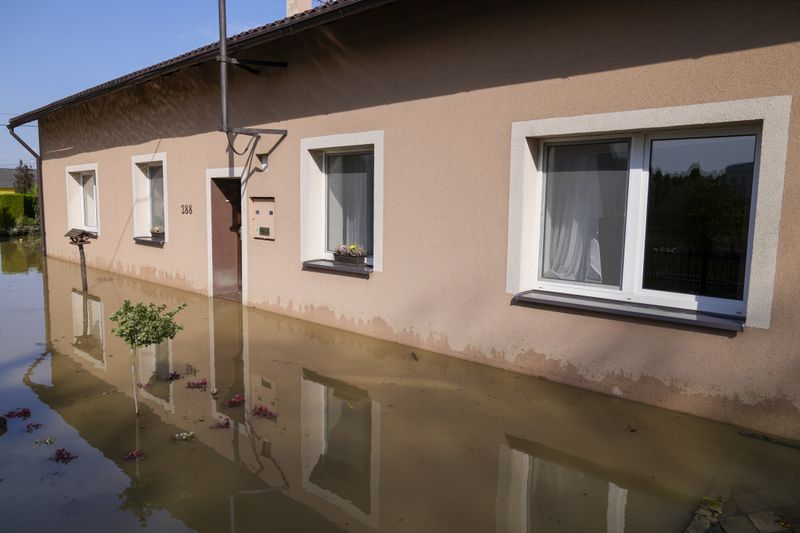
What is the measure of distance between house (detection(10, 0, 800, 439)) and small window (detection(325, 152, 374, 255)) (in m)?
0.03

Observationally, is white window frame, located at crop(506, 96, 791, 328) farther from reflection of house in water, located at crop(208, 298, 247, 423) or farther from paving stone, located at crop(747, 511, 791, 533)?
reflection of house in water, located at crop(208, 298, 247, 423)

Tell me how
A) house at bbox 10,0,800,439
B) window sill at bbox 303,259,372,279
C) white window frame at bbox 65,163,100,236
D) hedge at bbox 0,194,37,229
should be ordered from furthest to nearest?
hedge at bbox 0,194,37,229 < white window frame at bbox 65,163,100,236 < window sill at bbox 303,259,372,279 < house at bbox 10,0,800,439

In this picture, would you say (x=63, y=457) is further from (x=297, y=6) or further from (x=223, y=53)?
(x=297, y=6)

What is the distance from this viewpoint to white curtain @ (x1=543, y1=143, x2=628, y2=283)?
207 inches

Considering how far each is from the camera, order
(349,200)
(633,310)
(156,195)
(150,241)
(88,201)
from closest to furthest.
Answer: (633,310)
(349,200)
(150,241)
(156,195)
(88,201)

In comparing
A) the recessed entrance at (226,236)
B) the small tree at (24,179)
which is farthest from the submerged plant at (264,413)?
the small tree at (24,179)

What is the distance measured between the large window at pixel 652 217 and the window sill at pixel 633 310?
11 cm

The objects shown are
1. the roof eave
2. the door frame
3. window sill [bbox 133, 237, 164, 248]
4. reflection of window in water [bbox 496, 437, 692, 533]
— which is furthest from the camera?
window sill [bbox 133, 237, 164, 248]

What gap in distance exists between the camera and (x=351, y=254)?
Result: 24.1 ft

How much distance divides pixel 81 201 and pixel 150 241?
489 centimetres

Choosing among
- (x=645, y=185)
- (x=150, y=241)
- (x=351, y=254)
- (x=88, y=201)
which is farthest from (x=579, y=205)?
(x=88, y=201)

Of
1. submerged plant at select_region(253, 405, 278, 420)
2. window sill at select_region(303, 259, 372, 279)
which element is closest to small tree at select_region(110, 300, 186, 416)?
submerged plant at select_region(253, 405, 278, 420)

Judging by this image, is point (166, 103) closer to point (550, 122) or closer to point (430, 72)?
point (430, 72)

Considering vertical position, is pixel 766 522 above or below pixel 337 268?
below
